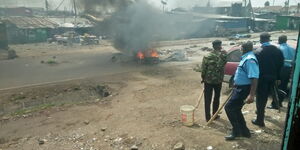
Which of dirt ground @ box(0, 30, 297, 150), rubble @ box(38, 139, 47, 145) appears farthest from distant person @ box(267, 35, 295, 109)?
rubble @ box(38, 139, 47, 145)

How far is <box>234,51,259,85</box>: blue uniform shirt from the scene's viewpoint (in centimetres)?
439

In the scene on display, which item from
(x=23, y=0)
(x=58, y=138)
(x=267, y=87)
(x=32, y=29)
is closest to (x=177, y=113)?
(x=267, y=87)

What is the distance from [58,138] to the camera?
18.5 feet

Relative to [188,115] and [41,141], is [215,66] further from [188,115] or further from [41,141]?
[41,141]

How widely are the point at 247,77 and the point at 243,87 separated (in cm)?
18

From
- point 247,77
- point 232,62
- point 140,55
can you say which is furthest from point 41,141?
point 140,55

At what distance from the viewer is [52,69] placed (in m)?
14.7

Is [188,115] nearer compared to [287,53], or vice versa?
[188,115]

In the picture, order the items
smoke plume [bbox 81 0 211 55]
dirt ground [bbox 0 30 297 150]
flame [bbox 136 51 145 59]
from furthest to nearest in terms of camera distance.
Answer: smoke plume [bbox 81 0 211 55] → flame [bbox 136 51 145 59] → dirt ground [bbox 0 30 297 150]

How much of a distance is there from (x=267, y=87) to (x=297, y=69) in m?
4.02

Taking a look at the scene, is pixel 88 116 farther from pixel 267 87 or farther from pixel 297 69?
pixel 297 69

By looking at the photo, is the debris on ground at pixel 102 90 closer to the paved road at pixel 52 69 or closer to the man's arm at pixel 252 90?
the paved road at pixel 52 69

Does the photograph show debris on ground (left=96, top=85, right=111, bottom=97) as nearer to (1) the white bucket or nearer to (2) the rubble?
(2) the rubble

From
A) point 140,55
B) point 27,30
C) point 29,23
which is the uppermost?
point 29,23
